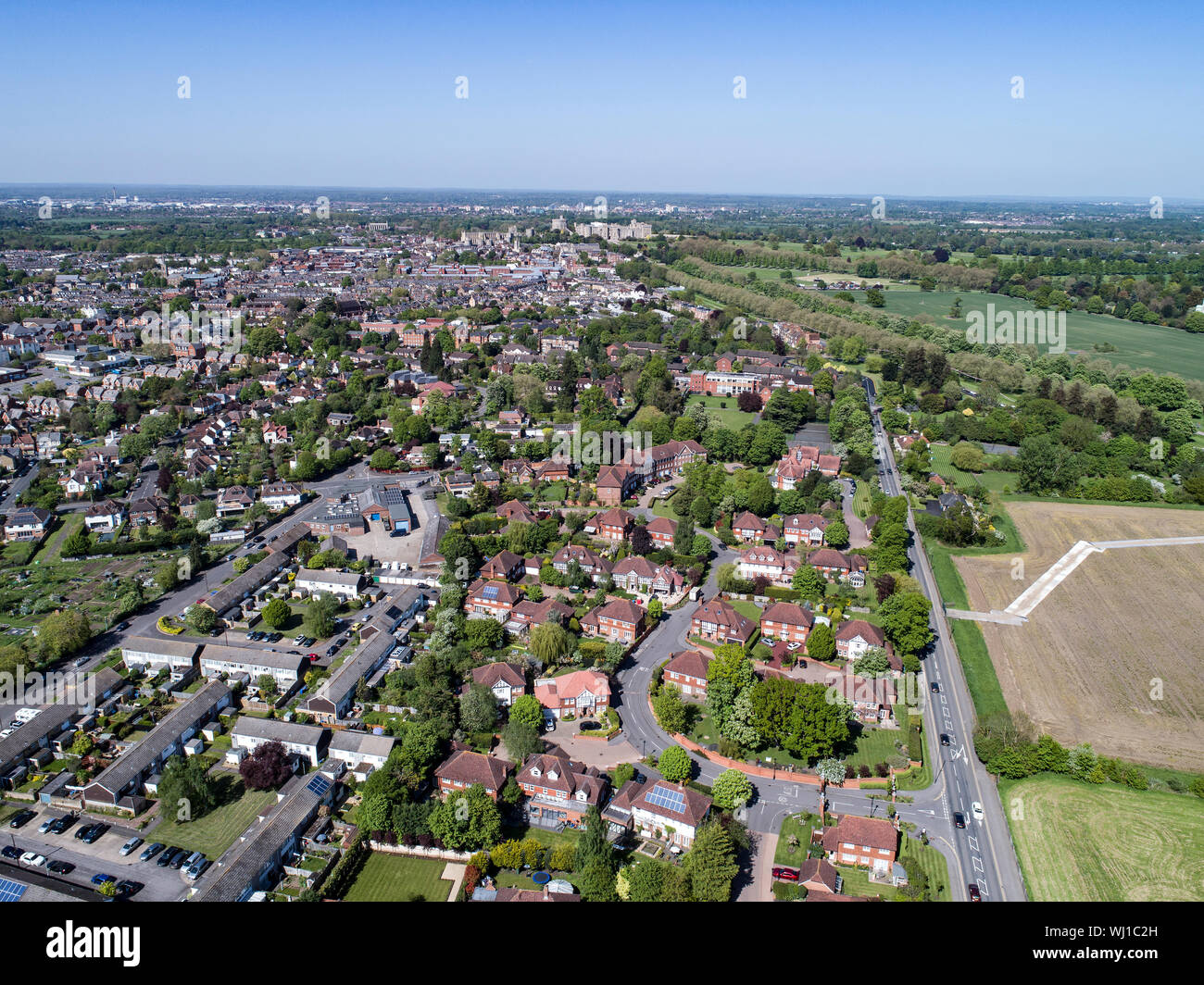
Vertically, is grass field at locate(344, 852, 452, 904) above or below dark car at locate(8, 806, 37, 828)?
below

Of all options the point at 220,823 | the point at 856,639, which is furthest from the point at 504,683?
the point at 856,639

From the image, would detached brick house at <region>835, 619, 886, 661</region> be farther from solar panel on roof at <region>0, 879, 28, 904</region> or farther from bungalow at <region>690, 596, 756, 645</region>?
solar panel on roof at <region>0, 879, 28, 904</region>

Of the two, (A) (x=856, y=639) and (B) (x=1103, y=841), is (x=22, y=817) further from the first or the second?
(B) (x=1103, y=841)

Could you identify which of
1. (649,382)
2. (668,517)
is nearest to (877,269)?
(649,382)

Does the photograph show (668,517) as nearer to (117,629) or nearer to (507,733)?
(507,733)

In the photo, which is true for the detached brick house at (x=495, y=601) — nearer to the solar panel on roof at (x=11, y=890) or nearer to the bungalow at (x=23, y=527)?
the solar panel on roof at (x=11, y=890)
